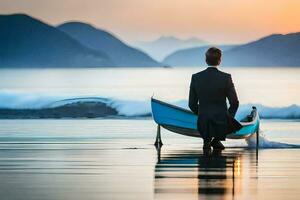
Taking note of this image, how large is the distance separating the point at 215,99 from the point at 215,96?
5 cm

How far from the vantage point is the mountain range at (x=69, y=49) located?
7313 inches

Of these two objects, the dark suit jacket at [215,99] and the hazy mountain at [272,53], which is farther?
the hazy mountain at [272,53]

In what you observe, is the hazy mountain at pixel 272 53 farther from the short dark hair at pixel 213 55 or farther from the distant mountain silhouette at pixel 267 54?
the short dark hair at pixel 213 55

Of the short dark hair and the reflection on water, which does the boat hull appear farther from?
the short dark hair

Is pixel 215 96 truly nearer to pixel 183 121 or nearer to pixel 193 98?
pixel 193 98

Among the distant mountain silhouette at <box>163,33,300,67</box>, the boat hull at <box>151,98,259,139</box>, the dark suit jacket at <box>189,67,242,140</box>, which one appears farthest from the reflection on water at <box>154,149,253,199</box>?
the distant mountain silhouette at <box>163,33,300,67</box>

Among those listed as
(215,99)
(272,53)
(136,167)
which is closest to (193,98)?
(215,99)

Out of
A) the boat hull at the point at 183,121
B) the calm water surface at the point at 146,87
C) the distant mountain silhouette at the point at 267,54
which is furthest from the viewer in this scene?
the distant mountain silhouette at the point at 267,54

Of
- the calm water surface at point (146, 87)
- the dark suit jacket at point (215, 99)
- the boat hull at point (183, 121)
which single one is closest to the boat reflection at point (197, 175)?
the dark suit jacket at point (215, 99)

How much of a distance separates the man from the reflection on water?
18.5 inches

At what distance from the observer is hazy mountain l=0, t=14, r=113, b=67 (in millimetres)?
184875

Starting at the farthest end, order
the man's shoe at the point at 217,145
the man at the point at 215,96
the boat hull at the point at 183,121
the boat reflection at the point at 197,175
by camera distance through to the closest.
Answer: the boat hull at the point at 183,121, the man's shoe at the point at 217,145, the man at the point at 215,96, the boat reflection at the point at 197,175

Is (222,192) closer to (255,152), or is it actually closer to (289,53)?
(255,152)

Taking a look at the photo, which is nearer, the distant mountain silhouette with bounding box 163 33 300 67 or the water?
the water
